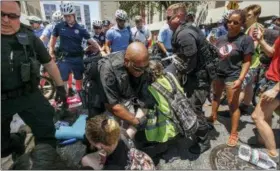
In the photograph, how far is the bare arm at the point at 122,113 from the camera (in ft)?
7.89

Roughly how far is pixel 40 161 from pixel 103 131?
48 cm

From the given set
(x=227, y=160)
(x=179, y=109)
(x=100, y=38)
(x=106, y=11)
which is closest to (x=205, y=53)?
(x=179, y=109)

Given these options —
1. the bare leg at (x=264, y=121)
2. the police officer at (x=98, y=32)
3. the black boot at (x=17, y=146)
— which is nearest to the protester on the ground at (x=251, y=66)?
the bare leg at (x=264, y=121)

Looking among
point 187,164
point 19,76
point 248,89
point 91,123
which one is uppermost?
point 19,76

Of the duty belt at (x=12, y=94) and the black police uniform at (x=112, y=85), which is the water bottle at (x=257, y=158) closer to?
the black police uniform at (x=112, y=85)

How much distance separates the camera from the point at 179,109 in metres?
2.72

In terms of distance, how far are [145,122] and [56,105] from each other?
8.22 ft

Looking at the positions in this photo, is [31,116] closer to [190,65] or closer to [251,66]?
[190,65]

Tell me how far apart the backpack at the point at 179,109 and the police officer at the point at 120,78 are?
1.10 ft

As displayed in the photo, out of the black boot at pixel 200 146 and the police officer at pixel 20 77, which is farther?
the black boot at pixel 200 146

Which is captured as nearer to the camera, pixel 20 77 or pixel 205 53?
pixel 20 77

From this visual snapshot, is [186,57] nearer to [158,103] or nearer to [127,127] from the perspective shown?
[158,103]

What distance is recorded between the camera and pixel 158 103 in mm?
2699

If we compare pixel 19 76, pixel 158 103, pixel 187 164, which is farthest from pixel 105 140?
pixel 187 164
